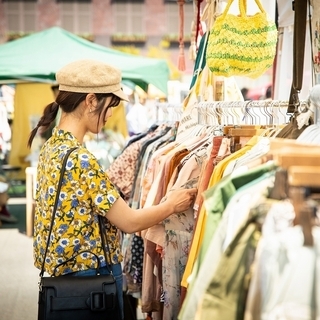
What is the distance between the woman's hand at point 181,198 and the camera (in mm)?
3113

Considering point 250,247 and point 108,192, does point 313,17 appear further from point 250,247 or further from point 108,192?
point 250,247

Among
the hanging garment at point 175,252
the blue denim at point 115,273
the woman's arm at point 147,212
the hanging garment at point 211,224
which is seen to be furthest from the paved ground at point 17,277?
the hanging garment at point 211,224

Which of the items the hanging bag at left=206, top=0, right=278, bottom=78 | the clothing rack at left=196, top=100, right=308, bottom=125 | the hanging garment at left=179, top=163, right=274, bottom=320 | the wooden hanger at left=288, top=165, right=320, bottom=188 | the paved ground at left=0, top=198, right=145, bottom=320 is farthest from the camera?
the paved ground at left=0, top=198, right=145, bottom=320

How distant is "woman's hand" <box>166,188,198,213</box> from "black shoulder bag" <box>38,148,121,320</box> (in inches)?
16.8

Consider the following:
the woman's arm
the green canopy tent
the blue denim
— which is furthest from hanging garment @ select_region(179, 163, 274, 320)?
the green canopy tent

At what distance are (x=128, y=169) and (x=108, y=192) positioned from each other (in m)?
1.98

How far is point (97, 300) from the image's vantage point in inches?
114

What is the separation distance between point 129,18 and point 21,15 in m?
4.32

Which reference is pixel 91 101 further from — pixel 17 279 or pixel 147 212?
pixel 17 279

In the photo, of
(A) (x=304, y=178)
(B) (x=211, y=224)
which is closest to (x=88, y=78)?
(B) (x=211, y=224)

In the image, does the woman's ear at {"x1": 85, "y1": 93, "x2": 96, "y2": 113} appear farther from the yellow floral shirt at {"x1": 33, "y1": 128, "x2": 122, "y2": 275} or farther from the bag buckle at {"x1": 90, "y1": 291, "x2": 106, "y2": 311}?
the bag buckle at {"x1": 90, "y1": 291, "x2": 106, "y2": 311}

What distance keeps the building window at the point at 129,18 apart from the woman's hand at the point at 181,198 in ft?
88.2

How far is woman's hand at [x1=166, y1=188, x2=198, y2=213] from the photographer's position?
311 centimetres

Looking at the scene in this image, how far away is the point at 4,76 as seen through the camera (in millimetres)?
8648
